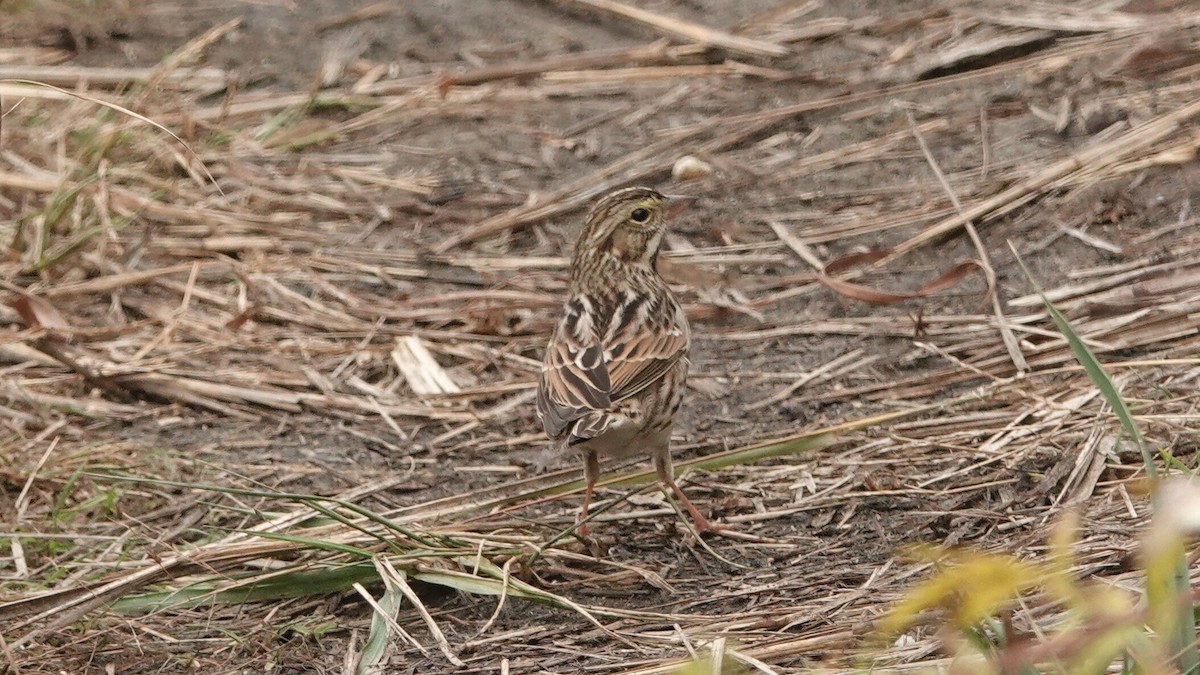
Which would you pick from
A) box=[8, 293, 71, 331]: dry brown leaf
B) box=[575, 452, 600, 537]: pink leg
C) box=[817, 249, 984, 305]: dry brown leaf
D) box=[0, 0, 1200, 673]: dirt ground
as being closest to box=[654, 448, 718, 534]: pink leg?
box=[0, 0, 1200, 673]: dirt ground

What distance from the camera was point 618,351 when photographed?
5.43 m

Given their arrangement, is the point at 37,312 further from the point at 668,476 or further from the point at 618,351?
the point at 668,476

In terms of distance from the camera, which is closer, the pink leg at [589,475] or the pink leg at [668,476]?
the pink leg at [668,476]

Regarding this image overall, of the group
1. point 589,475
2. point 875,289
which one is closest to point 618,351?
point 589,475

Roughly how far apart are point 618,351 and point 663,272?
2.14 m

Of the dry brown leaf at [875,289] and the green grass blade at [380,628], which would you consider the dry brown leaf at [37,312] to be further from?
the dry brown leaf at [875,289]

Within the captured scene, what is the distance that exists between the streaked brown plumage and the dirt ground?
371 mm

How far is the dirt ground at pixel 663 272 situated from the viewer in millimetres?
4590

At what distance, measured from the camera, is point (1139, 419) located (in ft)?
16.2

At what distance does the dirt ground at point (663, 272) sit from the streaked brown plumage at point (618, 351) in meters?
0.37

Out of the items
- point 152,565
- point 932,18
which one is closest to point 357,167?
point 932,18

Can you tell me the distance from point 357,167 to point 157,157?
3.80 feet

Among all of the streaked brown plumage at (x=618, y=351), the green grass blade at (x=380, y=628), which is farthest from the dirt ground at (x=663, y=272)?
the streaked brown plumage at (x=618, y=351)

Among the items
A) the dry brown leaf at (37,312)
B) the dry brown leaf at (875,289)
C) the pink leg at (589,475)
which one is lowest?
the dry brown leaf at (37,312)
